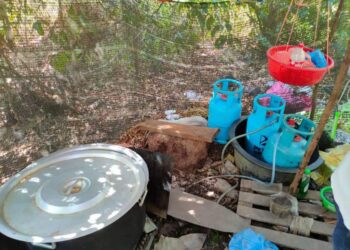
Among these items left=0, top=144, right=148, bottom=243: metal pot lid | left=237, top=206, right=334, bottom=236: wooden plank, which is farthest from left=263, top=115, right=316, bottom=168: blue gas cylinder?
left=0, top=144, right=148, bottom=243: metal pot lid

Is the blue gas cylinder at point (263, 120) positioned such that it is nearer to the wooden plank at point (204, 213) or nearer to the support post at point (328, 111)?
the support post at point (328, 111)

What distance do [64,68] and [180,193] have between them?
5.44ft

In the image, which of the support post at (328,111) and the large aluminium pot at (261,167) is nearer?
the support post at (328,111)

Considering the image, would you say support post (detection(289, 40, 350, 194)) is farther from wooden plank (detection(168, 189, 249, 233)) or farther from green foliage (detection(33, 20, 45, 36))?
green foliage (detection(33, 20, 45, 36))

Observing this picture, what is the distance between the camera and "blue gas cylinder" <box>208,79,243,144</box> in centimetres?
297

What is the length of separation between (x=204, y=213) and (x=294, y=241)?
0.70m

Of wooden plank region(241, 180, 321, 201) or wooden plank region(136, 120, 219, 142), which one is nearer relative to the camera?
wooden plank region(241, 180, 321, 201)

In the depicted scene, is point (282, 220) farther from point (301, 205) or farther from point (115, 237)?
point (115, 237)

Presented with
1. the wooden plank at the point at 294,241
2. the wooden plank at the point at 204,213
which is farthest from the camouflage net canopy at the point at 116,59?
the wooden plank at the point at 294,241

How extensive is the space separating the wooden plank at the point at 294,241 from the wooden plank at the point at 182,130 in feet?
3.35

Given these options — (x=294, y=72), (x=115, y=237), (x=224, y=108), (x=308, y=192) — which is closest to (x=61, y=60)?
(x=224, y=108)

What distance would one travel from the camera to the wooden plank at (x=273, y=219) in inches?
85.7

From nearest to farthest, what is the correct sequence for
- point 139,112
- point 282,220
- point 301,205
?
point 282,220 < point 301,205 < point 139,112

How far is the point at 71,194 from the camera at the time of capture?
5.42 ft
